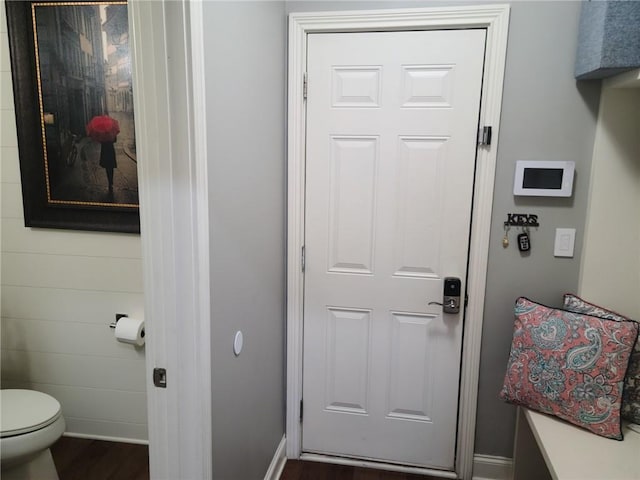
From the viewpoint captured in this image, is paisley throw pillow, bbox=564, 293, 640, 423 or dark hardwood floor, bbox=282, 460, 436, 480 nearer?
paisley throw pillow, bbox=564, 293, 640, 423

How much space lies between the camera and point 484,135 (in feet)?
5.93

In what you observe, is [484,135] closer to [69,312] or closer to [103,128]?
[103,128]

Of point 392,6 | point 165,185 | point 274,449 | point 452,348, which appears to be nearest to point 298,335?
point 274,449

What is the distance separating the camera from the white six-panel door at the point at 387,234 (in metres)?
1.84

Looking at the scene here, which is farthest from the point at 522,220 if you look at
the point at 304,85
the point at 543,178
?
the point at 304,85

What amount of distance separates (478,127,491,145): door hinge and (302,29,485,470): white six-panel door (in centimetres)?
3

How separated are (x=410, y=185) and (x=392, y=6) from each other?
2.50 feet

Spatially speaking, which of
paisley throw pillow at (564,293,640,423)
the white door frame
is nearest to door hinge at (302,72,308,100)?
the white door frame

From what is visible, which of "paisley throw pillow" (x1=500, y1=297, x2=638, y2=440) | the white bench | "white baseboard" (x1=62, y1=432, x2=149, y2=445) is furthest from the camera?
"white baseboard" (x1=62, y1=432, x2=149, y2=445)

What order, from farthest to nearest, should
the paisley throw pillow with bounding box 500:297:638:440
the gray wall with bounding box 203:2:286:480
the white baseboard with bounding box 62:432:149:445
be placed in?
the white baseboard with bounding box 62:432:149:445 < the paisley throw pillow with bounding box 500:297:638:440 < the gray wall with bounding box 203:2:286:480

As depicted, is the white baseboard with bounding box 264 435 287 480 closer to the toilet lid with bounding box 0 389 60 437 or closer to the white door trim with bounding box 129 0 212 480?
the white door trim with bounding box 129 0 212 480

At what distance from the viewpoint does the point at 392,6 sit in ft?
5.89

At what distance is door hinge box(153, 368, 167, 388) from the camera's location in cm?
116

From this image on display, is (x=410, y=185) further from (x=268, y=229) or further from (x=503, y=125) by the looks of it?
(x=268, y=229)
